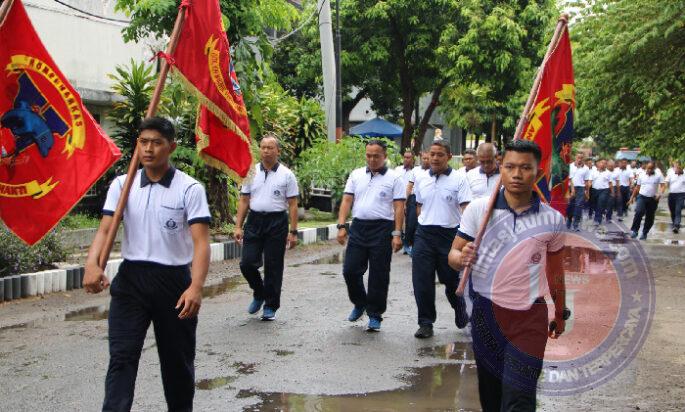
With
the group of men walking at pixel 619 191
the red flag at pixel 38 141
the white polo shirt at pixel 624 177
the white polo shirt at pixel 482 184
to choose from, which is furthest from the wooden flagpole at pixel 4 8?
the white polo shirt at pixel 624 177

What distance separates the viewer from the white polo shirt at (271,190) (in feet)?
30.3

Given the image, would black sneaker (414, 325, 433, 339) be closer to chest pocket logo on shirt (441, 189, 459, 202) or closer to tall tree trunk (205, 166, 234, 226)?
chest pocket logo on shirt (441, 189, 459, 202)

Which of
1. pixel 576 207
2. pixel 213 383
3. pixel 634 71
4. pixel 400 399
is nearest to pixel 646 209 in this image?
pixel 576 207

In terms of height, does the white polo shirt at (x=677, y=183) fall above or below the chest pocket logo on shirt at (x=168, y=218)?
above

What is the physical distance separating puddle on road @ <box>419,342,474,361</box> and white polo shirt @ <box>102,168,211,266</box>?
3.32 metres

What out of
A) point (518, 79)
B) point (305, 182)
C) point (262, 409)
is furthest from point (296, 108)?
point (262, 409)

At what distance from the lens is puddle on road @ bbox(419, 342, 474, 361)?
7.68 meters

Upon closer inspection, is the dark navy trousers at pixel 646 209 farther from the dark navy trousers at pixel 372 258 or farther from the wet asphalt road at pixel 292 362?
the dark navy trousers at pixel 372 258

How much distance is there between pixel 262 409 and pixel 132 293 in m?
1.48

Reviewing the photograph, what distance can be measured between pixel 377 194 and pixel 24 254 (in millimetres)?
4579

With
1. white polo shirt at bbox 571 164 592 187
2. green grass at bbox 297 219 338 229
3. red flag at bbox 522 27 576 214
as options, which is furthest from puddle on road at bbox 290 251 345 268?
white polo shirt at bbox 571 164 592 187

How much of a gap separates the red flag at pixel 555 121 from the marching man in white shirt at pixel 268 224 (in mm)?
3556

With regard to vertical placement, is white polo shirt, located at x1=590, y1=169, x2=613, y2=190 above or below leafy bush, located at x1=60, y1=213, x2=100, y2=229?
above

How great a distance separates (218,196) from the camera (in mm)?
16703
